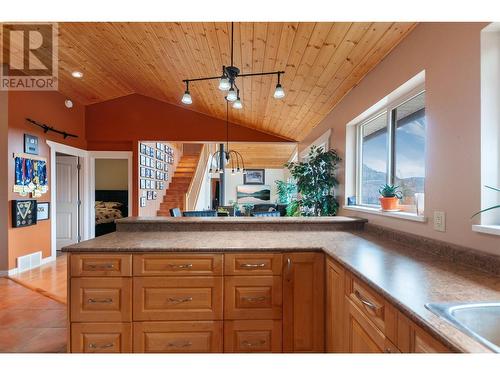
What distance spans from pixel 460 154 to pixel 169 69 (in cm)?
377

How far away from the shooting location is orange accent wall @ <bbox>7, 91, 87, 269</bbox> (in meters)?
3.96

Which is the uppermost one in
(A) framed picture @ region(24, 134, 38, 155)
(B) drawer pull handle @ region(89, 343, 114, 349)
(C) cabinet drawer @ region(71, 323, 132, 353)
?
(A) framed picture @ region(24, 134, 38, 155)

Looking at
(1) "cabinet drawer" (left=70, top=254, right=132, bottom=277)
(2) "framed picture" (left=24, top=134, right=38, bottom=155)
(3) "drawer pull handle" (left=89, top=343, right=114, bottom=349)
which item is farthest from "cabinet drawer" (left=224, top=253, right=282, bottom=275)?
(2) "framed picture" (left=24, top=134, right=38, bottom=155)

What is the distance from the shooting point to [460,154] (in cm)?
151

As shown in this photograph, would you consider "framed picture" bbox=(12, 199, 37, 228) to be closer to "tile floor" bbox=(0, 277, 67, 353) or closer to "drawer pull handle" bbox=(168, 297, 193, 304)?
"tile floor" bbox=(0, 277, 67, 353)

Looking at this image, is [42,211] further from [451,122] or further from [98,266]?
[451,122]

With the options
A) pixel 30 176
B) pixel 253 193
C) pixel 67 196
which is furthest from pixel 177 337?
pixel 253 193

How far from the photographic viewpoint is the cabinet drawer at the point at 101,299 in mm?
1832

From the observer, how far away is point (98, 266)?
72.2 inches

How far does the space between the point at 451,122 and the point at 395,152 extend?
916 mm

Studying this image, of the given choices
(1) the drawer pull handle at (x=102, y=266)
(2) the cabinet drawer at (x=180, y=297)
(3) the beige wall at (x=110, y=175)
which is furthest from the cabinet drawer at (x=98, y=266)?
(3) the beige wall at (x=110, y=175)

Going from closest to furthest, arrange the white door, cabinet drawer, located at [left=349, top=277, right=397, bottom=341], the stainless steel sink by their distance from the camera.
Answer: the stainless steel sink < cabinet drawer, located at [left=349, top=277, right=397, bottom=341] < the white door

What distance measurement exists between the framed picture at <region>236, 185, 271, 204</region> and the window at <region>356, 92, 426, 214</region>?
28.1 feet
